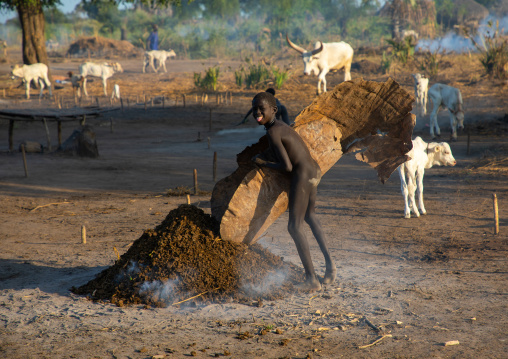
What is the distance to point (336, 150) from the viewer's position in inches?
204

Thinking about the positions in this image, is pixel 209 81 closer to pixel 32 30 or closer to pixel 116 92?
pixel 116 92

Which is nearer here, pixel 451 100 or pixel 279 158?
pixel 279 158

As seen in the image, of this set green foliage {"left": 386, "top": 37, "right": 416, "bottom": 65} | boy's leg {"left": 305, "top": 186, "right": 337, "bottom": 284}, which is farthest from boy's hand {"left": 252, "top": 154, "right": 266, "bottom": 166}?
green foliage {"left": 386, "top": 37, "right": 416, "bottom": 65}

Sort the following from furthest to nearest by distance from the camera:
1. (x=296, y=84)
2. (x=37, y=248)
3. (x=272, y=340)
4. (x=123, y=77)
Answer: (x=123, y=77) → (x=296, y=84) → (x=37, y=248) → (x=272, y=340)

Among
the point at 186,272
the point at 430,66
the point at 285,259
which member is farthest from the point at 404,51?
the point at 186,272

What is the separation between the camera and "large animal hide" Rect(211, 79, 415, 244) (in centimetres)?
473

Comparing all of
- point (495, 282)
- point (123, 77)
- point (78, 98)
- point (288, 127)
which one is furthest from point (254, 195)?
point (123, 77)

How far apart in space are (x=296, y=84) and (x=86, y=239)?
18828 millimetres

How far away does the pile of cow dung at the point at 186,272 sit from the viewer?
15.2 feet

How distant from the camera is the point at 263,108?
4.47 metres

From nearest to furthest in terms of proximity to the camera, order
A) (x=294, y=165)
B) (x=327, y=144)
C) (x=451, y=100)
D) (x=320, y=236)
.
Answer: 1. (x=294, y=165)
2. (x=320, y=236)
3. (x=327, y=144)
4. (x=451, y=100)

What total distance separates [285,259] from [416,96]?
1265 centimetres

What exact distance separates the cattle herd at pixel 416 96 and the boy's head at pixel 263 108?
355cm

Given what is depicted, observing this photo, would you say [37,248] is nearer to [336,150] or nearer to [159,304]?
[159,304]
